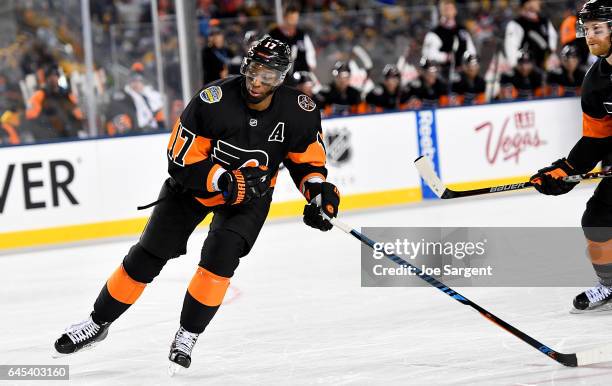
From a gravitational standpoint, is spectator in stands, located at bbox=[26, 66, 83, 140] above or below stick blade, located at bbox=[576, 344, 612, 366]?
below

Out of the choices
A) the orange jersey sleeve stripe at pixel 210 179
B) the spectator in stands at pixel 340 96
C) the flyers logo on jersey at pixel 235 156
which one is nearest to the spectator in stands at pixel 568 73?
the spectator in stands at pixel 340 96

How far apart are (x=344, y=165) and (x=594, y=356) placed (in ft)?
16.9

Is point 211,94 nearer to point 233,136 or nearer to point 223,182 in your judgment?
point 233,136

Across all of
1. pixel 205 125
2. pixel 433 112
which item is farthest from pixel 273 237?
pixel 205 125

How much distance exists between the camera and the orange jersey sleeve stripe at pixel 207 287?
390cm

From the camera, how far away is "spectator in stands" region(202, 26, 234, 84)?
952 cm

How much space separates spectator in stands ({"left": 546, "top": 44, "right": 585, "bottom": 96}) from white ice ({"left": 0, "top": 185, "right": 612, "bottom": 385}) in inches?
172

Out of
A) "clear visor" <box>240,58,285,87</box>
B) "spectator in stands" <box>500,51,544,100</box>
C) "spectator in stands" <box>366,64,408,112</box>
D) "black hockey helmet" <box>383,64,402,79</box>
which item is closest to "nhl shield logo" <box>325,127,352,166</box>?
"spectator in stands" <box>366,64,408,112</box>

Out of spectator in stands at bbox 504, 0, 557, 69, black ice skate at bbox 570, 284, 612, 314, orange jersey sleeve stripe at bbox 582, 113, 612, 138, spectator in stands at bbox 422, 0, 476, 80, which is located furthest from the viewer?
spectator in stands at bbox 504, 0, 557, 69

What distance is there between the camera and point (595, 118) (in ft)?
15.3

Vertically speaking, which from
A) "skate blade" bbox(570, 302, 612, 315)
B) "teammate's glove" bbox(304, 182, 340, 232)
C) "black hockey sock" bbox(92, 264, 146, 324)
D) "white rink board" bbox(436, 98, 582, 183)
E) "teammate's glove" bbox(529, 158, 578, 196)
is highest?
"teammate's glove" bbox(304, 182, 340, 232)

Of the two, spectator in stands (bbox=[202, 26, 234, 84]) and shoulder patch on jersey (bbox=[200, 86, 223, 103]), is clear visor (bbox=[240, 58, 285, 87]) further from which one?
spectator in stands (bbox=[202, 26, 234, 84])

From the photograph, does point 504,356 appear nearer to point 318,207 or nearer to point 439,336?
point 439,336

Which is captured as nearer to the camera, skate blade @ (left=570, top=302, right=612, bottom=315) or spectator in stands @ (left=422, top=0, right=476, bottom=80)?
skate blade @ (left=570, top=302, right=612, bottom=315)
